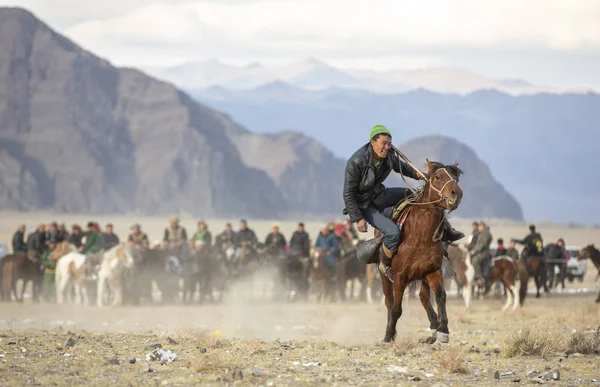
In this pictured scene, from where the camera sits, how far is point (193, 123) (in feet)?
516

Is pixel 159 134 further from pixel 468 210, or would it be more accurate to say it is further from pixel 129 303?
pixel 129 303

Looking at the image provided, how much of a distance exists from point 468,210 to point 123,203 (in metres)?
67.2

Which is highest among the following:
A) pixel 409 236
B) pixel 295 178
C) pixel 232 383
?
pixel 295 178

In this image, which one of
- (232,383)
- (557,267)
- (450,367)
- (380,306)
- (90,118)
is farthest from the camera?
(90,118)

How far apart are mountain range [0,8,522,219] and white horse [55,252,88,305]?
9601 cm

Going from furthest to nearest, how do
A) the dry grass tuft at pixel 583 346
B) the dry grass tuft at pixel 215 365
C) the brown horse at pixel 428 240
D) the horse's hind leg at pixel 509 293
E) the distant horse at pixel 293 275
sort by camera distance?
the distant horse at pixel 293 275 < the horse's hind leg at pixel 509 293 < the dry grass tuft at pixel 583 346 < the brown horse at pixel 428 240 < the dry grass tuft at pixel 215 365

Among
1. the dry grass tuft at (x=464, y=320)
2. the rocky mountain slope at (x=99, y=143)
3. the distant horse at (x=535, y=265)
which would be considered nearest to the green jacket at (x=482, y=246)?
the distant horse at (x=535, y=265)

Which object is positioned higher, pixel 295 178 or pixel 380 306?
pixel 295 178

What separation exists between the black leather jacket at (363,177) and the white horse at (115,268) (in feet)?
53.1

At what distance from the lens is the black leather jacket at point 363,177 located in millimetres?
12516

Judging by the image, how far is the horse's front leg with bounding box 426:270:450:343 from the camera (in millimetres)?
12433

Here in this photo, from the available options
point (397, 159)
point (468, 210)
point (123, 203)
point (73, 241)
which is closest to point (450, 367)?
point (397, 159)

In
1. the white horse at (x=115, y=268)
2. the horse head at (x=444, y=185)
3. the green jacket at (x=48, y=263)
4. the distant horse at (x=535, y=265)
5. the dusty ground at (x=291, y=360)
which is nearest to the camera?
the dusty ground at (x=291, y=360)

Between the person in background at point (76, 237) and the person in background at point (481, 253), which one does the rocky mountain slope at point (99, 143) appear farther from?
the person in background at point (481, 253)
